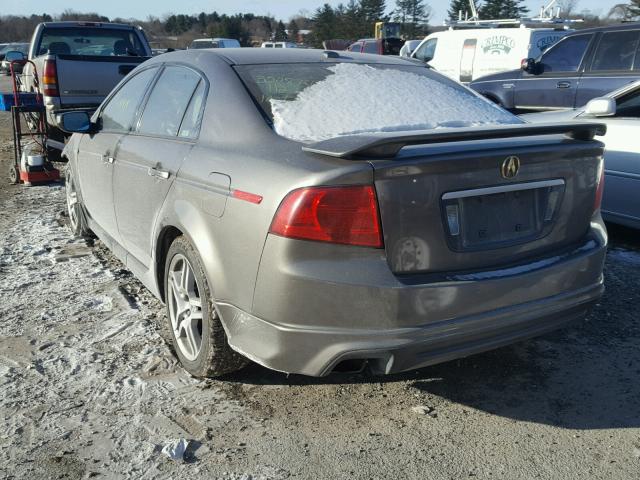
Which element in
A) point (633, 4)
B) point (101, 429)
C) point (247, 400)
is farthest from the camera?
point (633, 4)

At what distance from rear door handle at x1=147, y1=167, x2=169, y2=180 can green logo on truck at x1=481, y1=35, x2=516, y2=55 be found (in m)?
13.4

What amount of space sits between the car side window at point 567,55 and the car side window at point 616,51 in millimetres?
303

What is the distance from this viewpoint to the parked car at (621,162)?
5543 mm

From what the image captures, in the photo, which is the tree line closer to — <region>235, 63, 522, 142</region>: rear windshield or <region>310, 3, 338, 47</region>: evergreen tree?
<region>310, 3, 338, 47</region>: evergreen tree

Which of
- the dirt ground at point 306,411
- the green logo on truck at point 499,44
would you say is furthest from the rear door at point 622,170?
the green logo on truck at point 499,44

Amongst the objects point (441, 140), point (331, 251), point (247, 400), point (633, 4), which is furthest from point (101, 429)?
point (633, 4)

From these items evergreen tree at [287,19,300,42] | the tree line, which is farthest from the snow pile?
evergreen tree at [287,19,300,42]

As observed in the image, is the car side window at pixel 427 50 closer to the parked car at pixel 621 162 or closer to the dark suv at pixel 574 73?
the dark suv at pixel 574 73

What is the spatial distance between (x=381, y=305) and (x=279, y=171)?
700 millimetres

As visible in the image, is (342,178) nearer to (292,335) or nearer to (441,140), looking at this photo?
(441,140)

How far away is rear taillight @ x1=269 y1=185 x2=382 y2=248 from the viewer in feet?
8.70

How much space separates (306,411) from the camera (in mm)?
3221

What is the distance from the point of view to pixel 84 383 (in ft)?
11.4

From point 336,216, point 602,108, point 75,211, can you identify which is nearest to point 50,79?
point 75,211
